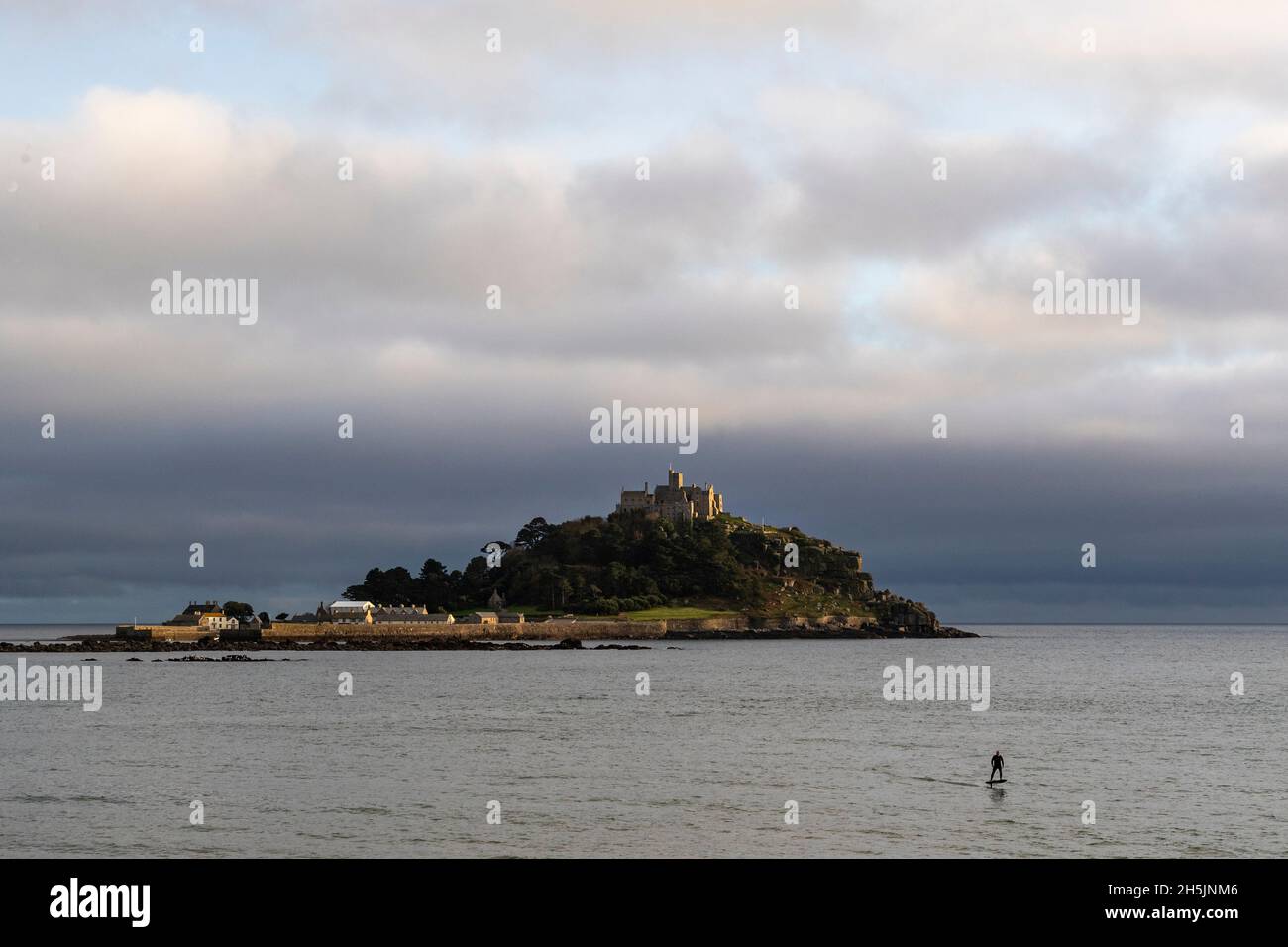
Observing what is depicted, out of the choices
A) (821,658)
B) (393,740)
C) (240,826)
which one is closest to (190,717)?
(393,740)

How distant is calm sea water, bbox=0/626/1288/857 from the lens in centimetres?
3403

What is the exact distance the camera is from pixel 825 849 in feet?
106

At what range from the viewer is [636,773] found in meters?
47.1

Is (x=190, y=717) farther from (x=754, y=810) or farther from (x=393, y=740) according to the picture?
(x=754, y=810)

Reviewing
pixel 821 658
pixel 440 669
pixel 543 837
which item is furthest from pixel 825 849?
pixel 821 658

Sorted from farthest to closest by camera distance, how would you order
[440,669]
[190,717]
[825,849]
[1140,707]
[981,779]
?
[440,669], [1140,707], [190,717], [981,779], [825,849]

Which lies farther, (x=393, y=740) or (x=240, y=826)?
(x=393, y=740)

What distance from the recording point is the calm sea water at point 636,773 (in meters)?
34.0

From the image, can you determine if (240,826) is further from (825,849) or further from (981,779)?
(981,779)

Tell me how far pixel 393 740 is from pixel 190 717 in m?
19.7
